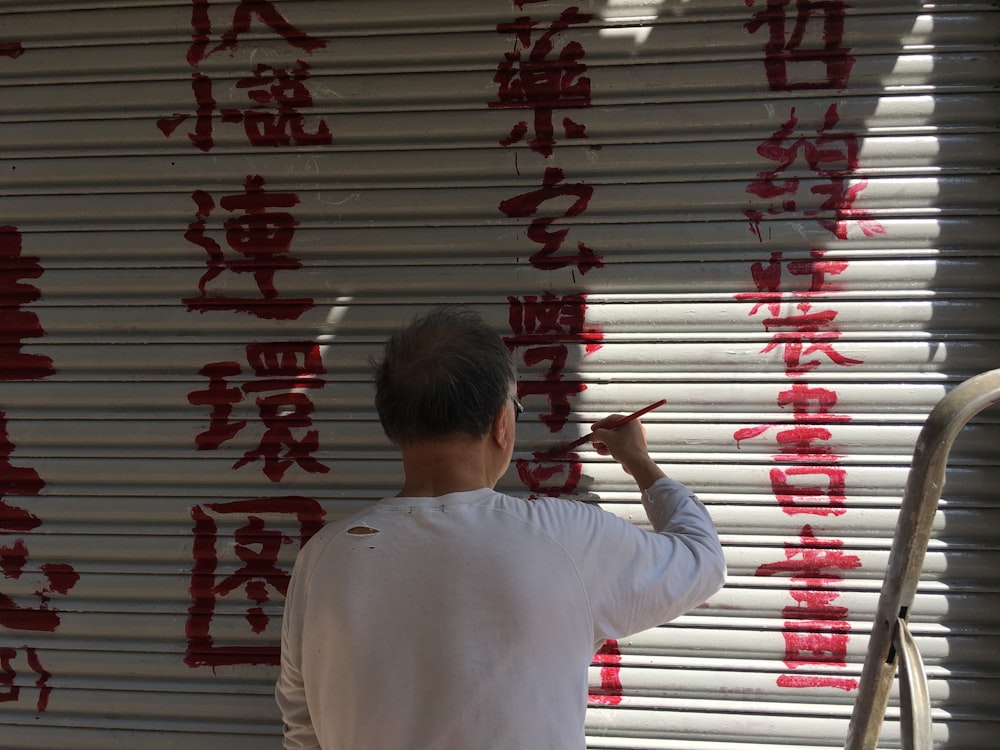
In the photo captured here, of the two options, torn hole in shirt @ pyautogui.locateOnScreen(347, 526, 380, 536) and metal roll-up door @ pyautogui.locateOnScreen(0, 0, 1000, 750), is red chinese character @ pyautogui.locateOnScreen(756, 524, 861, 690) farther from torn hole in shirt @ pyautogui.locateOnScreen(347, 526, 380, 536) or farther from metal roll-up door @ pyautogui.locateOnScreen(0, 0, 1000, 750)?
torn hole in shirt @ pyautogui.locateOnScreen(347, 526, 380, 536)

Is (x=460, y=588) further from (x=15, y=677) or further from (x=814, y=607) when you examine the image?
(x=15, y=677)

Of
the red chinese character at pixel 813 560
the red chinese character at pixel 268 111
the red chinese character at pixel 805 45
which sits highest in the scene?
the red chinese character at pixel 805 45

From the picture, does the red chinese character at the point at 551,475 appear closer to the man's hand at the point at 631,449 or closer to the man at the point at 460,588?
the man's hand at the point at 631,449

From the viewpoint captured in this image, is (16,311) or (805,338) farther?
(16,311)

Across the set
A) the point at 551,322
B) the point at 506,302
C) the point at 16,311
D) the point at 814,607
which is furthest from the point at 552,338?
the point at 16,311

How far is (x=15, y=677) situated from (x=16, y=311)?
4.60 ft

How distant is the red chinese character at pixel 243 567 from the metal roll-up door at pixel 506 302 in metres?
0.01

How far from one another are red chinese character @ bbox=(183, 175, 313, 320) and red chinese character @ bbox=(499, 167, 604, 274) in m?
0.84

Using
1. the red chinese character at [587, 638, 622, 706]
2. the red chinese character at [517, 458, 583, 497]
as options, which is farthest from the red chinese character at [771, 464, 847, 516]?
the red chinese character at [587, 638, 622, 706]

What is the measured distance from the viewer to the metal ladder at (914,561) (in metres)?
1.65

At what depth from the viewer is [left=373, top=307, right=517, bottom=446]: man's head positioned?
5.71 ft

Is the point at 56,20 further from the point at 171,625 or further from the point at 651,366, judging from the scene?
the point at 651,366

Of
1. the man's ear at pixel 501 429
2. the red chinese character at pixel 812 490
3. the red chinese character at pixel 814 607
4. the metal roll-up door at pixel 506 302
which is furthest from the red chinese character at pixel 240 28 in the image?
the red chinese character at pixel 814 607

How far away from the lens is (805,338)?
2818mm
